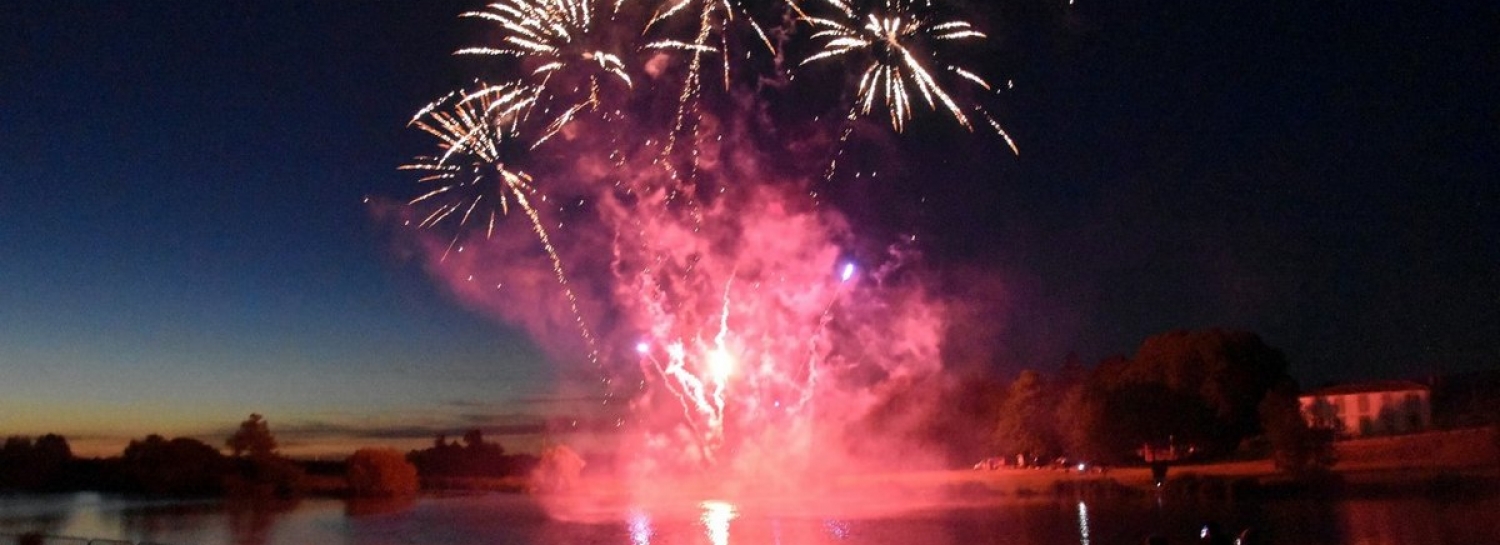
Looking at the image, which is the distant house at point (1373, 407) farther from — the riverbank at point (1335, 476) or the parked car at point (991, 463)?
the parked car at point (991, 463)

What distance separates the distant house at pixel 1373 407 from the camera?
169ft

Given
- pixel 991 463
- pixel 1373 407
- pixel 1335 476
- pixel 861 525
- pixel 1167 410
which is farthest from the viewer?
pixel 1373 407

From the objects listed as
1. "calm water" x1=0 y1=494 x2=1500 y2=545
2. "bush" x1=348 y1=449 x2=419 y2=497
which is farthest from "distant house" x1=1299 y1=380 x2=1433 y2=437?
"bush" x1=348 y1=449 x2=419 y2=497

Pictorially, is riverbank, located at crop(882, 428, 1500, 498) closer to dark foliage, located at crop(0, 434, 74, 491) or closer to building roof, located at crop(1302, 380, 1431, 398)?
building roof, located at crop(1302, 380, 1431, 398)

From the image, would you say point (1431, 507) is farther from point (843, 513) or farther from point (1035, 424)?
point (1035, 424)

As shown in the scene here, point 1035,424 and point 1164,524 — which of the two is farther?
point 1035,424

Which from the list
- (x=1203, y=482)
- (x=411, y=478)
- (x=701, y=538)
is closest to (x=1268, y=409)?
(x=1203, y=482)

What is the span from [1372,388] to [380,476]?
45027mm

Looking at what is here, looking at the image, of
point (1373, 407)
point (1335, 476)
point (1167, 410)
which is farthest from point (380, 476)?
point (1373, 407)

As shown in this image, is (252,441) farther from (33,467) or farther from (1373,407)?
(1373,407)

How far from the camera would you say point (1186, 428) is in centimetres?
4116

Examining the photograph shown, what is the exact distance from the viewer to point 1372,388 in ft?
181

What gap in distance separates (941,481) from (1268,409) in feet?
34.6

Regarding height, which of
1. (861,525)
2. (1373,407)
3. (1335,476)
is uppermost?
(1373,407)
